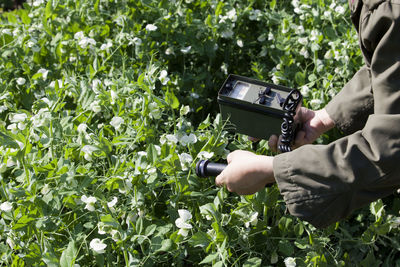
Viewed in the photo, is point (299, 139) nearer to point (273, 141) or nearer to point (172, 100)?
point (273, 141)

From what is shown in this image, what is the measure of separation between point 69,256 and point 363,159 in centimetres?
81

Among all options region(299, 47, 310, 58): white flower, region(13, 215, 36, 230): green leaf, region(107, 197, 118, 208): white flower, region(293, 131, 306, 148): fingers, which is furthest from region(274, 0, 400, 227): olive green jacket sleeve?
region(299, 47, 310, 58): white flower

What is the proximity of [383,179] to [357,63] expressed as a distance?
48.2 inches

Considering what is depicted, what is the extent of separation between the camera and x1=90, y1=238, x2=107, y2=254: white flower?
154 cm

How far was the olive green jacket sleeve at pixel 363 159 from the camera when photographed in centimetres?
127

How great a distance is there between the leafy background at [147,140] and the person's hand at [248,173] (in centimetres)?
18

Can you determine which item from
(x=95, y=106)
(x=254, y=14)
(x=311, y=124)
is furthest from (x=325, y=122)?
(x=254, y=14)

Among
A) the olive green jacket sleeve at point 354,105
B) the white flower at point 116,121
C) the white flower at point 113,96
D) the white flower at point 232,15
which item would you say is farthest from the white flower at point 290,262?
the white flower at point 232,15

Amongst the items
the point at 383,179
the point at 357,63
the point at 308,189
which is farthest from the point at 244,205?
the point at 357,63

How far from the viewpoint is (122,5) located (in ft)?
9.21

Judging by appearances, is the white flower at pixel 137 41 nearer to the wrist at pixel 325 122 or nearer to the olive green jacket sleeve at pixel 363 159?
the wrist at pixel 325 122

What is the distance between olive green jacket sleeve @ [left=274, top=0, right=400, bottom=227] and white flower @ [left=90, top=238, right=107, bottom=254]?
0.53m

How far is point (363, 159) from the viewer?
4.26ft

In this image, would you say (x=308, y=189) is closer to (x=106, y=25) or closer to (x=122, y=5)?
(x=106, y=25)
